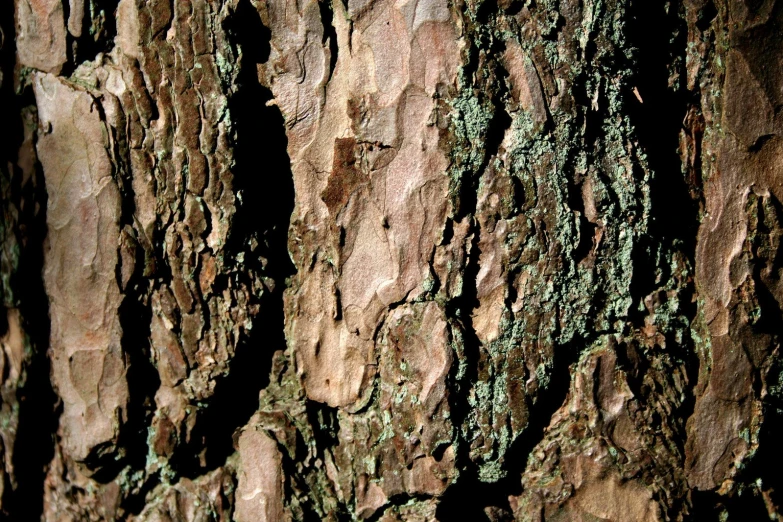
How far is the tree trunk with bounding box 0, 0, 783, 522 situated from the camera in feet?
2.98

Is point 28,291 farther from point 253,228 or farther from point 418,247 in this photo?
point 418,247

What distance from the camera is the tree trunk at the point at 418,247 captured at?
0.91 meters

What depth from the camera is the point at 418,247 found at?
3.02ft

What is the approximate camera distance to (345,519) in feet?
3.30

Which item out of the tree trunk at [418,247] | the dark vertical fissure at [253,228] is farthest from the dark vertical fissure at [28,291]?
the dark vertical fissure at [253,228]

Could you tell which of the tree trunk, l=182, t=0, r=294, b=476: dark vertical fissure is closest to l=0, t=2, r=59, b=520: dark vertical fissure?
the tree trunk

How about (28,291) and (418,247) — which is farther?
(28,291)

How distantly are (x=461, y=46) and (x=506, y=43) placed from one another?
6 centimetres

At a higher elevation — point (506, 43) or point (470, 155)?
point (506, 43)

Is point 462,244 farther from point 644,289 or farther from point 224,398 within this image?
point 224,398

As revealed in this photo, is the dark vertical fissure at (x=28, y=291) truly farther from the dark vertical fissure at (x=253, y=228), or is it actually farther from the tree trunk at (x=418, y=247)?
the dark vertical fissure at (x=253, y=228)

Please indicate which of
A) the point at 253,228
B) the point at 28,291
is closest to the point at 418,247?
the point at 253,228

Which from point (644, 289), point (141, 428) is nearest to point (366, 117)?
→ point (644, 289)

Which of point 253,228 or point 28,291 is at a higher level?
point 253,228
